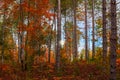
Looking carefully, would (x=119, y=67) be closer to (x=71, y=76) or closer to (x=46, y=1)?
(x=71, y=76)

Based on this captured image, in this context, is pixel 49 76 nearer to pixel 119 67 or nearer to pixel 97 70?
pixel 97 70

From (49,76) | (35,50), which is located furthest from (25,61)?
(49,76)

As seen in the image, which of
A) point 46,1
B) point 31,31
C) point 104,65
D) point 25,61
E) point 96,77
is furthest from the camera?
point 46,1

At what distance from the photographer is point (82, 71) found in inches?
564

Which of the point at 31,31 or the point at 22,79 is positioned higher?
the point at 31,31

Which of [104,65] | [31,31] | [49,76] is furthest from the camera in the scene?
[31,31]

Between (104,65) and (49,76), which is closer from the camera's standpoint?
(49,76)

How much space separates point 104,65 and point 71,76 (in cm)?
247

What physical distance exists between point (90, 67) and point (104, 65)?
86cm

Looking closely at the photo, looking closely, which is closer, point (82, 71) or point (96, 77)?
point (96, 77)

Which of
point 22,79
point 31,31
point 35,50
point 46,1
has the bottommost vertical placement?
point 22,79

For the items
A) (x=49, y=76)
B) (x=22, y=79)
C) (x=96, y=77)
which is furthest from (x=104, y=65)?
(x=22, y=79)

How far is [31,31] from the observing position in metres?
17.2

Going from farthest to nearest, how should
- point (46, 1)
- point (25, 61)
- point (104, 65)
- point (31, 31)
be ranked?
point (46, 1) < point (31, 31) < point (25, 61) < point (104, 65)
